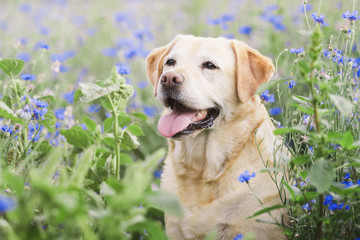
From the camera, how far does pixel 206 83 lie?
2.54 m

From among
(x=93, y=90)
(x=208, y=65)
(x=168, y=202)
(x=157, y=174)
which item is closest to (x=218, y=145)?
(x=208, y=65)

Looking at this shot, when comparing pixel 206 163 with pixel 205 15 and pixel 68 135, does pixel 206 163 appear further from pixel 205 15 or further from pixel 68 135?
pixel 205 15

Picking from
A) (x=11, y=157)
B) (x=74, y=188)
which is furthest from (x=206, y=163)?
(x=74, y=188)

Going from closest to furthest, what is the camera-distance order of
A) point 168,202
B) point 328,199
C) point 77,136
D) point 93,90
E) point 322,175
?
point 168,202
point 322,175
point 328,199
point 93,90
point 77,136

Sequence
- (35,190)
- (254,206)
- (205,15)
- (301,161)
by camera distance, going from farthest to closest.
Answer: (205,15) < (254,206) < (301,161) < (35,190)

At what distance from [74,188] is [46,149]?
4.28 feet

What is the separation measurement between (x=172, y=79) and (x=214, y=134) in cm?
48

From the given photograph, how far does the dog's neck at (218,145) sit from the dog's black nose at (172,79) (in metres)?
0.41

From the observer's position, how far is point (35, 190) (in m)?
1.14

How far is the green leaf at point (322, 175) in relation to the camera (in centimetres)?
144

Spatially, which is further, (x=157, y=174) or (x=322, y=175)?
(x=157, y=174)

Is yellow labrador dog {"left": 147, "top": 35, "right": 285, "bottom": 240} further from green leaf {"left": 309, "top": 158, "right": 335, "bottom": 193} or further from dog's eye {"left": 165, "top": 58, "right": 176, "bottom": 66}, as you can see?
green leaf {"left": 309, "top": 158, "right": 335, "bottom": 193}

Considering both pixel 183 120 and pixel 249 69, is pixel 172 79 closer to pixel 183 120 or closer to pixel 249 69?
pixel 183 120

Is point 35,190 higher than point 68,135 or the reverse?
higher
